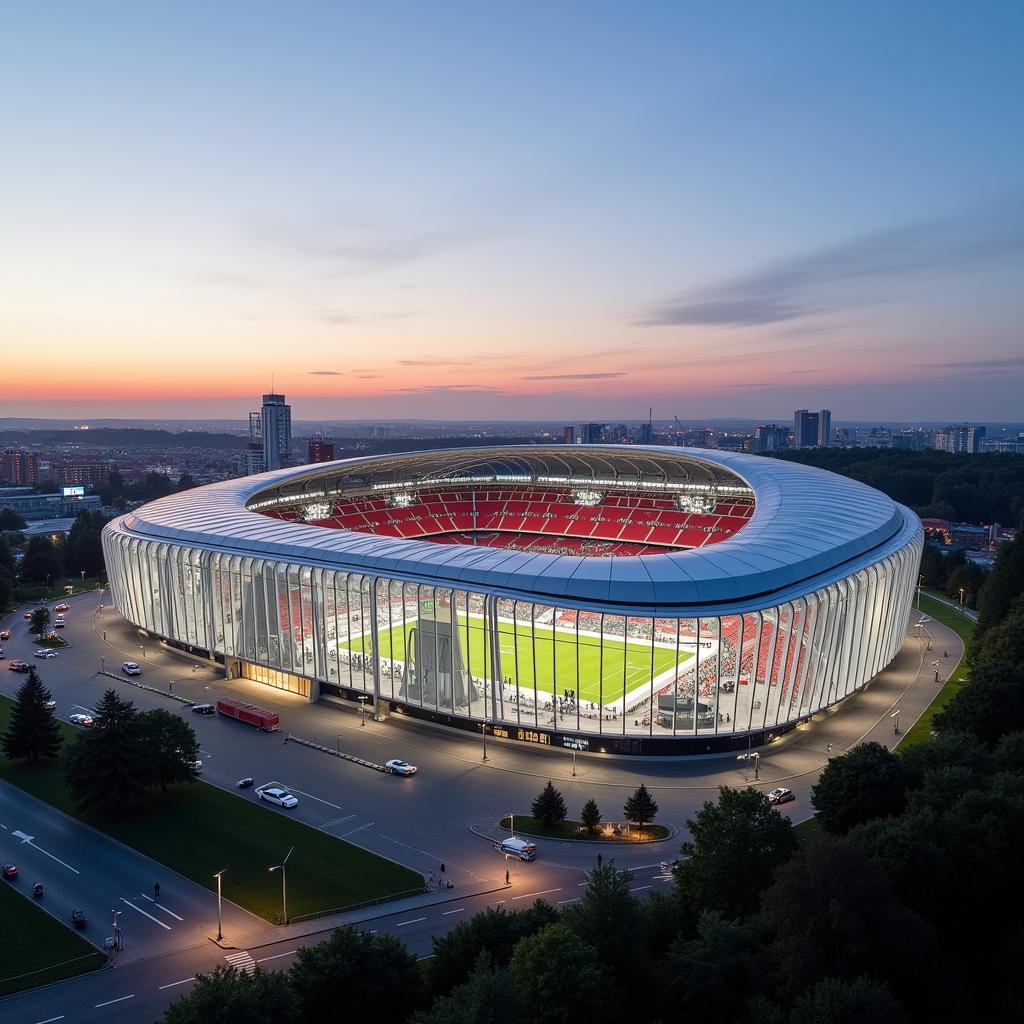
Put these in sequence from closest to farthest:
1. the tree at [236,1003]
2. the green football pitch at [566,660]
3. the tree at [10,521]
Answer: the tree at [236,1003]
the green football pitch at [566,660]
the tree at [10,521]

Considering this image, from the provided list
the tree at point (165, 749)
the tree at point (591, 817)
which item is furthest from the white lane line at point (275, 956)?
the tree at point (165, 749)

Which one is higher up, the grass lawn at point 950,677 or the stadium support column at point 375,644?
the stadium support column at point 375,644

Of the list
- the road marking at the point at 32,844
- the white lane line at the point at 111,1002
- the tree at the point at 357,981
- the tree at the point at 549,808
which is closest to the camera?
the tree at the point at 357,981

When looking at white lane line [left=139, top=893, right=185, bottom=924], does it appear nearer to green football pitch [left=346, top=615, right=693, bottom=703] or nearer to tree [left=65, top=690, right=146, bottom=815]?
tree [left=65, top=690, right=146, bottom=815]

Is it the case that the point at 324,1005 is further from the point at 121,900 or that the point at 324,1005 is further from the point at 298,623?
the point at 298,623

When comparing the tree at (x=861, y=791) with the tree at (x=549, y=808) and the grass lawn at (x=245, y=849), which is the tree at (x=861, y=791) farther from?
the grass lawn at (x=245, y=849)

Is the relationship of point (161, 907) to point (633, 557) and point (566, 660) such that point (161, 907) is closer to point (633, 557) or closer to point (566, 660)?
point (566, 660)

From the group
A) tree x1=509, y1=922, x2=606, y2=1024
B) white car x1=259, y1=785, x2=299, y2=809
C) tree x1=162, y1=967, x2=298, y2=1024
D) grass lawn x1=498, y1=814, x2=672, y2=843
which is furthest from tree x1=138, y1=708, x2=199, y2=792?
tree x1=509, y1=922, x2=606, y2=1024
